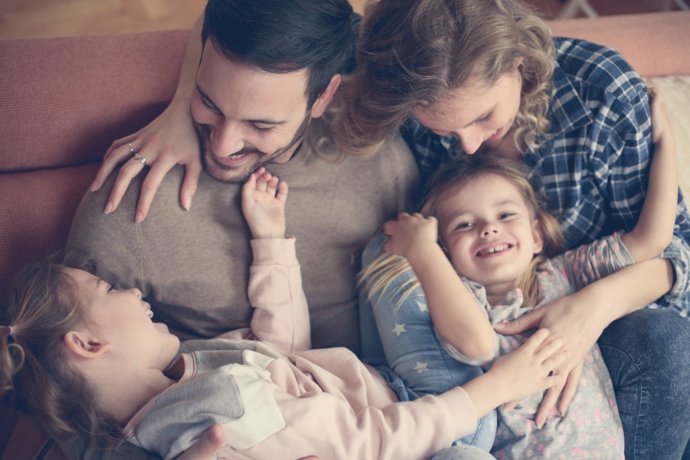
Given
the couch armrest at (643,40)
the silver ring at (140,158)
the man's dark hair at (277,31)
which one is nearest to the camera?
the man's dark hair at (277,31)

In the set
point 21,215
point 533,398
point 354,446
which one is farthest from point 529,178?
point 21,215

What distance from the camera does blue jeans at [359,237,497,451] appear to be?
146 cm

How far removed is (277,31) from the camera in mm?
1266

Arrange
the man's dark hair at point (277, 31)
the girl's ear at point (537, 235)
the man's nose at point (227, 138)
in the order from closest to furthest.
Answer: the man's dark hair at point (277, 31), the man's nose at point (227, 138), the girl's ear at point (537, 235)

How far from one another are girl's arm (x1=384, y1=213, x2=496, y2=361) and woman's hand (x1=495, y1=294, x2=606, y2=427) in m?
0.12

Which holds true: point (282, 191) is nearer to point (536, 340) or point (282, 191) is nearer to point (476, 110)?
point (476, 110)

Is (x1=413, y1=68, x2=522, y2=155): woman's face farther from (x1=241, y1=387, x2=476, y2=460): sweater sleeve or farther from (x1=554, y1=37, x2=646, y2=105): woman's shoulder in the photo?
(x1=241, y1=387, x2=476, y2=460): sweater sleeve

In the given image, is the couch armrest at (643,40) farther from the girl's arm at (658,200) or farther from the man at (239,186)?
the man at (239,186)

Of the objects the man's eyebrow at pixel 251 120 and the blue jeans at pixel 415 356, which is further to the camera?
the blue jeans at pixel 415 356

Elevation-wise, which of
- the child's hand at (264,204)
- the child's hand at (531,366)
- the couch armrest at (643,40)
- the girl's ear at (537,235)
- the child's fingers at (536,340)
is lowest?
the child's hand at (531,366)

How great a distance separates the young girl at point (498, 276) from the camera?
1454 millimetres

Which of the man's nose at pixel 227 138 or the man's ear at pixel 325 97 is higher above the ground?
the man's ear at pixel 325 97

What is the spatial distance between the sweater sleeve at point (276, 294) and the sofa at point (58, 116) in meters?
0.46

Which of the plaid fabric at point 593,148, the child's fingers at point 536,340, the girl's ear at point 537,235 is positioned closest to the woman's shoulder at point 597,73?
the plaid fabric at point 593,148
